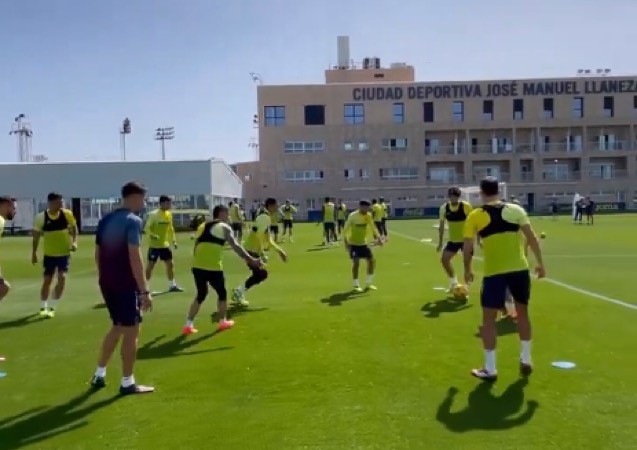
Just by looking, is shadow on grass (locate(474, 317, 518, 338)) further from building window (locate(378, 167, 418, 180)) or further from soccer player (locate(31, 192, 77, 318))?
building window (locate(378, 167, 418, 180))

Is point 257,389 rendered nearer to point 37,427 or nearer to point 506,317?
point 37,427

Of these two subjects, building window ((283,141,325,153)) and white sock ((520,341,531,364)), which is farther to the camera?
building window ((283,141,325,153))

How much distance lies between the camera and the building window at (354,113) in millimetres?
75250

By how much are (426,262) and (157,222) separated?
8.37m

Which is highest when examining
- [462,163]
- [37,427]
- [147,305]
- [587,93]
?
[587,93]

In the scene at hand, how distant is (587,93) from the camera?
75375 mm

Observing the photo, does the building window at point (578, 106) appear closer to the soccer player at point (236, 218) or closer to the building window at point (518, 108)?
the building window at point (518, 108)

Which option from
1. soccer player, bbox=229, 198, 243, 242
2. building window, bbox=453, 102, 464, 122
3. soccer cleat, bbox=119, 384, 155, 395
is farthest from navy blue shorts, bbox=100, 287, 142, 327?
building window, bbox=453, 102, 464, 122

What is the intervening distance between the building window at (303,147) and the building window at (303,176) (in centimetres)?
237

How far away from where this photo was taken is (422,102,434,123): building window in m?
75.3

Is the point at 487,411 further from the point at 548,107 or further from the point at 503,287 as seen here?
the point at 548,107

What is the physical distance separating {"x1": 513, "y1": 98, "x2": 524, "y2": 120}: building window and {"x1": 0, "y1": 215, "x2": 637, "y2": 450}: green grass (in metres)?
65.7

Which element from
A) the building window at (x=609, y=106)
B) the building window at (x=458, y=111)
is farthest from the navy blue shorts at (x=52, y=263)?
the building window at (x=609, y=106)

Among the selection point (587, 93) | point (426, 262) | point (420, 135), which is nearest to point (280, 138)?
point (420, 135)
